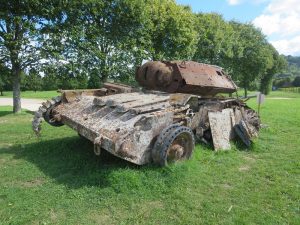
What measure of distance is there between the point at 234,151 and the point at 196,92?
1.84 metres

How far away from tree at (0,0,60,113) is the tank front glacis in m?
8.87

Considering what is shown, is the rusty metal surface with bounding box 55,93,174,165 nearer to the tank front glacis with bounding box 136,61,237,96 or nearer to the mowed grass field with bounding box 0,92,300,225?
the mowed grass field with bounding box 0,92,300,225

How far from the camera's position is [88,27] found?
61.9ft

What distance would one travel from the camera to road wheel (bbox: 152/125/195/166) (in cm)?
675

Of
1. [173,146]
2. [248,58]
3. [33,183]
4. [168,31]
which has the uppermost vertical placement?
[168,31]

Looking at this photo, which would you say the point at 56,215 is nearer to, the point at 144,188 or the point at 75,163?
the point at 144,188

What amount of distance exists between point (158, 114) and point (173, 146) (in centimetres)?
78

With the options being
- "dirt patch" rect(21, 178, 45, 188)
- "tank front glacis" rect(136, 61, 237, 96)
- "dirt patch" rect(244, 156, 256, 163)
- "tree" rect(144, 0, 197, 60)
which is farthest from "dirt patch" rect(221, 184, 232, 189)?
"tree" rect(144, 0, 197, 60)

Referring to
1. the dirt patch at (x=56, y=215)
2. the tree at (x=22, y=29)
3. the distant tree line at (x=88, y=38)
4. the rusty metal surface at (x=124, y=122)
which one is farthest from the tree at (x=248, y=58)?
the dirt patch at (x=56, y=215)

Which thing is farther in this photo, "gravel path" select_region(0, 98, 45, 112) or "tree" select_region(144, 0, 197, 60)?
"gravel path" select_region(0, 98, 45, 112)

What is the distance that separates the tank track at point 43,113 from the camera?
830 cm

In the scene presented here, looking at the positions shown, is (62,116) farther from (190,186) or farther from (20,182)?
(190,186)

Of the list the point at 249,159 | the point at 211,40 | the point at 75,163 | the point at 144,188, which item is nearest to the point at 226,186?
the point at 144,188

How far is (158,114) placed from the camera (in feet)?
22.8
